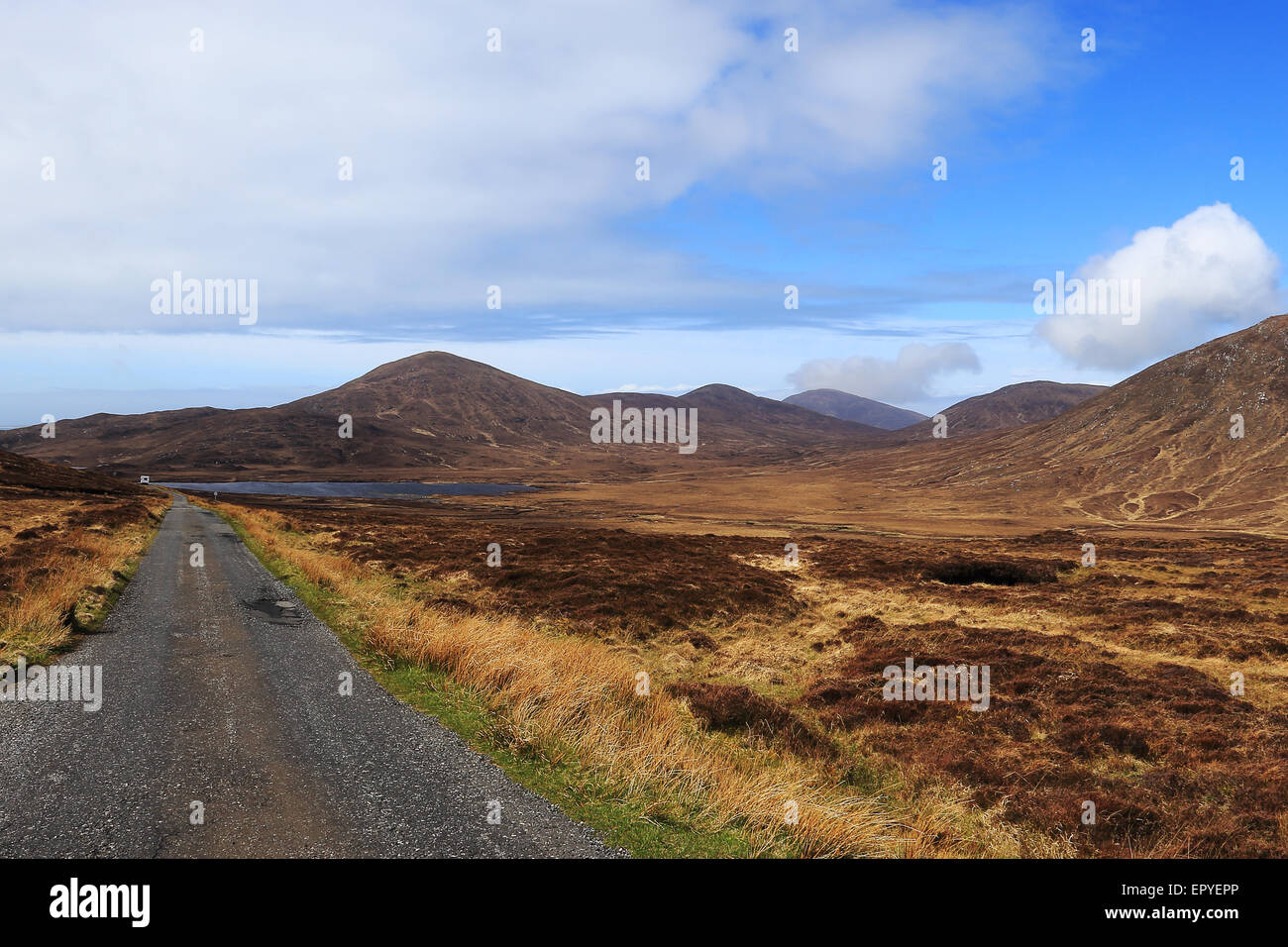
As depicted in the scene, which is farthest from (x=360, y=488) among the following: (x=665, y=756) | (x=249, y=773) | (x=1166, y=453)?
(x=1166, y=453)

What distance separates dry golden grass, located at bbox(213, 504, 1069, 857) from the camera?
278 inches

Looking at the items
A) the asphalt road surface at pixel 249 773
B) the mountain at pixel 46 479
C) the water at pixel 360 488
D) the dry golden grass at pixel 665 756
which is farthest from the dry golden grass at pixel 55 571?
the water at pixel 360 488

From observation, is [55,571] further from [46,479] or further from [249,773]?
[46,479]

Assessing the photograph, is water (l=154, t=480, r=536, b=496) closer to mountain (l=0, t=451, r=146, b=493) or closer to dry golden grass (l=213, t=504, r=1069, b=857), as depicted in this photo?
mountain (l=0, t=451, r=146, b=493)

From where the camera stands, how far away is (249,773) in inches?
299

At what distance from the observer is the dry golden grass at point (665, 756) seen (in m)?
7.07

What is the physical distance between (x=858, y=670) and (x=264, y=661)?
50.8 feet

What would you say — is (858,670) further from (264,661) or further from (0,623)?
(0,623)

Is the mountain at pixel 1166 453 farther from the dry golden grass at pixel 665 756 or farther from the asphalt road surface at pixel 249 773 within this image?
the asphalt road surface at pixel 249 773

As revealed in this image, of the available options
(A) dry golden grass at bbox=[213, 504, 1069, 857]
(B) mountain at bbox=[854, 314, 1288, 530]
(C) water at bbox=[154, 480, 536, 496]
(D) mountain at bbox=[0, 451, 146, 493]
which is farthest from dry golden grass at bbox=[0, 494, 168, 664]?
(B) mountain at bbox=[854, 314, 1288, 530]

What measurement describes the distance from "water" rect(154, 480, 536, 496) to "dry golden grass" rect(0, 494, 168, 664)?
315ft

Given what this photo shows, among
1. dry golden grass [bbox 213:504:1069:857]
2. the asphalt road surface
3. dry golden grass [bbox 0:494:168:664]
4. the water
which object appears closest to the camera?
the asphalt road surface

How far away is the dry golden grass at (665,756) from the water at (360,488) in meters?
126
